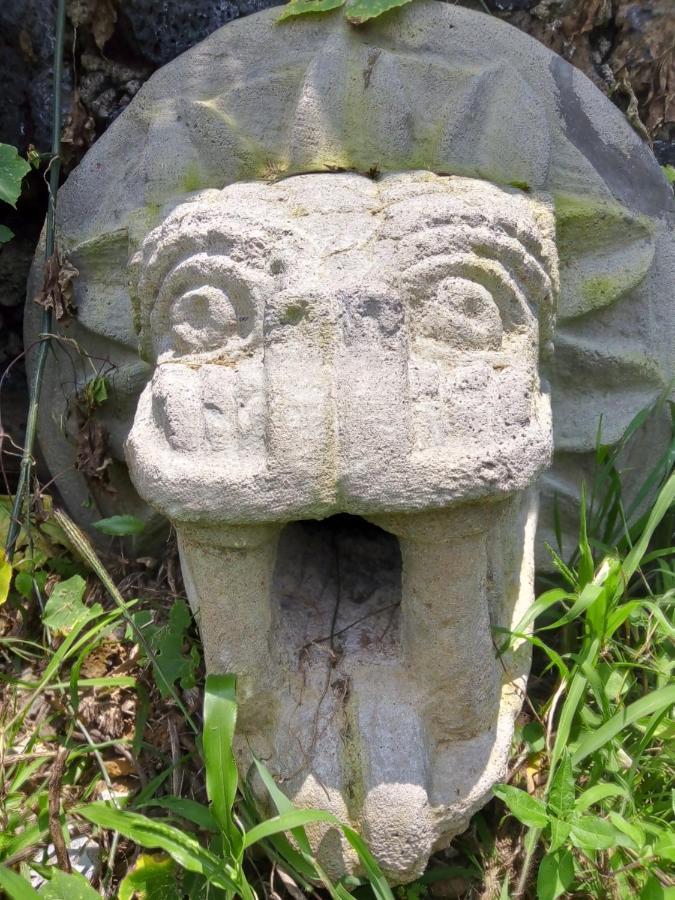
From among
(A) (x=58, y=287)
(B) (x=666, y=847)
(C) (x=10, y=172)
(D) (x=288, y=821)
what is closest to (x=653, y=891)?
(B) (x=666, y=847)

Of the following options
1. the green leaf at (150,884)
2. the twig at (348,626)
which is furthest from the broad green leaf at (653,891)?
the green leaf at (150,884)

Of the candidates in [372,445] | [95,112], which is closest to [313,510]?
[372,445]

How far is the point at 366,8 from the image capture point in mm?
1343

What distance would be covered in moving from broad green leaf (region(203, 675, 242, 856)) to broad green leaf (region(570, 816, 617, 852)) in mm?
409

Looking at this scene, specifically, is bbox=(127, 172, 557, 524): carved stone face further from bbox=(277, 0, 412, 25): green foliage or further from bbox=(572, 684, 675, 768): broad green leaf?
bbox=(572, 684, 675, 768): broad green leaf

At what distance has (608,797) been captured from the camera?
124cm

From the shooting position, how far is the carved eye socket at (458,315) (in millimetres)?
1060

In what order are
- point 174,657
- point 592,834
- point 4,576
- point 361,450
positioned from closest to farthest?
point 361,450
point 592,834
point 174,657
point 4,576

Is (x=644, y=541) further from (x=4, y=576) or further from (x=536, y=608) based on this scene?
(x=4, y=576)

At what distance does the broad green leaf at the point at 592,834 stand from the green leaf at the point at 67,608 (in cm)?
83

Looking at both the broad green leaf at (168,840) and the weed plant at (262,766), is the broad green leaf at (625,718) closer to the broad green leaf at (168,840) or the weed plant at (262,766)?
the weed plant at (262,766)

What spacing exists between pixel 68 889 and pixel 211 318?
0.73 meters

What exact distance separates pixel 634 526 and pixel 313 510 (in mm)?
784

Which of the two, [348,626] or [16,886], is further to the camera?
[348,626]
